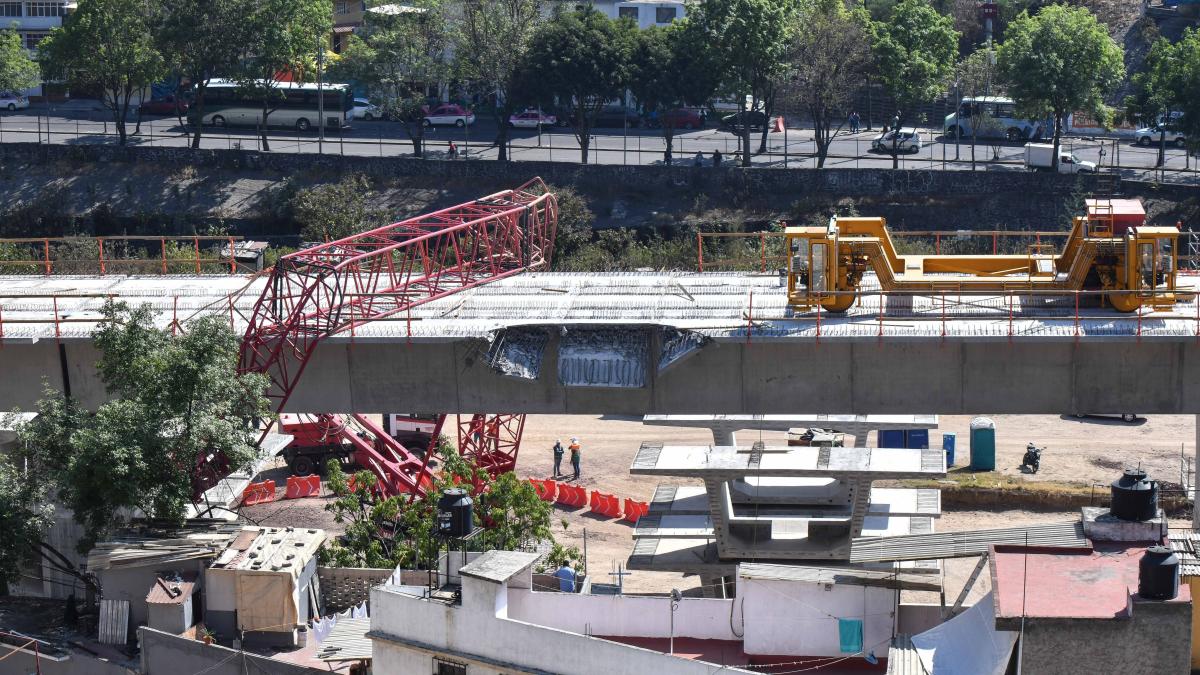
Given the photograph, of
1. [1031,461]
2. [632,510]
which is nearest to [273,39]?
[632,510]

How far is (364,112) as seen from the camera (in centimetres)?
10238

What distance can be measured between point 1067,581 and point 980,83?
6603 centimetres

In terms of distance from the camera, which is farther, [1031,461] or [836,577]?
[1031,461]

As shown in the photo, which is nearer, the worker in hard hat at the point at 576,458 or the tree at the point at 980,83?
the worker in hard hat at the point at 576,458

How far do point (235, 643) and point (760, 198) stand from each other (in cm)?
5407

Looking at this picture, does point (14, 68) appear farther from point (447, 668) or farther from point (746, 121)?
point (447, 668)

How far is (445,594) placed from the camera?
31922mm

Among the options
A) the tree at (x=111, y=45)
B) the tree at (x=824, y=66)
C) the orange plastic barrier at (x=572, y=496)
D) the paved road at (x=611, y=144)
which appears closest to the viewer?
the orange plastic barrier at (x=572, y=496)

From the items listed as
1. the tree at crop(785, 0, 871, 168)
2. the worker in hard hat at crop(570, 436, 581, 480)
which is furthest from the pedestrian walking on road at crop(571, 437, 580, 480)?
the tree at crop(785, 0, 871, 168)

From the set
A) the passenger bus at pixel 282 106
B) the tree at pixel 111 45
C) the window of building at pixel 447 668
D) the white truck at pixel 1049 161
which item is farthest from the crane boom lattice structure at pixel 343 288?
the passenger bus at pixel 282 106

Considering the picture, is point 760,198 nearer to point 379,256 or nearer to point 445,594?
point 379,256

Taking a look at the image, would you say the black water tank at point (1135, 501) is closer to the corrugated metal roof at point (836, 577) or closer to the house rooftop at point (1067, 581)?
the house rooftop at point (1067, 581)

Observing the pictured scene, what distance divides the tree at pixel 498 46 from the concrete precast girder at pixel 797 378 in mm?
47944

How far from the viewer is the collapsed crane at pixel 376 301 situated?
42094mm
